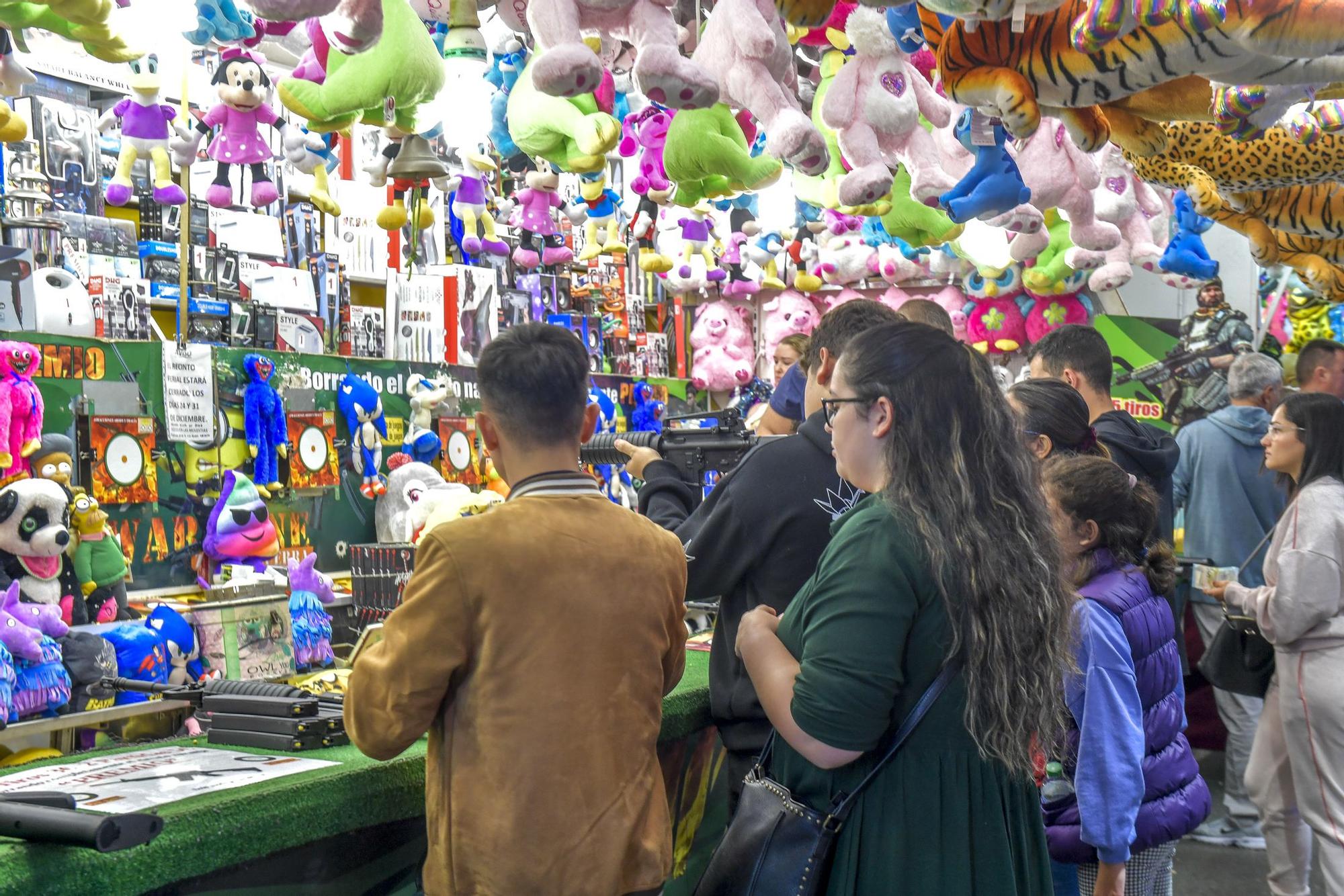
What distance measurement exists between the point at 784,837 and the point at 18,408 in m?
3.04

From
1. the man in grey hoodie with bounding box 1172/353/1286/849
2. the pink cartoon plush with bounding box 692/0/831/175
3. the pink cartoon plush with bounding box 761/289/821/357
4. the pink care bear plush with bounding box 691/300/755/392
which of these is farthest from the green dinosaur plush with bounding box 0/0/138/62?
the pink cartoon plush with bounding box 761/289/821/357

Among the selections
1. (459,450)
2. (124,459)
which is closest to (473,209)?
(459,450)

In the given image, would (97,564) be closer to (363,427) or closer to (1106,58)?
(363,427)

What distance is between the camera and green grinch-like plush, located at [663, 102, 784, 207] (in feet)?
11.2

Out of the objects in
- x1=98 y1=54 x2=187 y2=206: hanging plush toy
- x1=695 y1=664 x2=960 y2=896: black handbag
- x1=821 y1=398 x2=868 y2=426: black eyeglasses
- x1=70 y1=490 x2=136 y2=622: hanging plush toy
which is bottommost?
x1=695 y1=664 x2=960 y2=896: black handbag

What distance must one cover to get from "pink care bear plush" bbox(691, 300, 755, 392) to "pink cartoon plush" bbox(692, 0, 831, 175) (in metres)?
4.83

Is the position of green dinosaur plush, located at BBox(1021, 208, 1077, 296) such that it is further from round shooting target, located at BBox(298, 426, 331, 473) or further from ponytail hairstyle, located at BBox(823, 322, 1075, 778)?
ponytail hairstyle, located at BBox(823, 322, 1075, 778)

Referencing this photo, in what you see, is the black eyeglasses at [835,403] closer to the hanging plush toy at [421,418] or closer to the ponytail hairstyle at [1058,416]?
the ponytail hairstyle at [1058,416]

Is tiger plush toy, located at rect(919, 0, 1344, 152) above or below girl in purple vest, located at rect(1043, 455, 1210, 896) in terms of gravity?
above

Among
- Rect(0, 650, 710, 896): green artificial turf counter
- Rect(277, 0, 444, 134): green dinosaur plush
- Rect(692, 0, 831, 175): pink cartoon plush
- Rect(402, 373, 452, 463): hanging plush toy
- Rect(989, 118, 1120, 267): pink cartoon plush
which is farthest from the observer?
Rect(402, 373, 452, 463): hanging plush toy

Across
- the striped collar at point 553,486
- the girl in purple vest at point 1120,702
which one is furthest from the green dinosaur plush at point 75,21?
the girl in purple vest at point 1120,702

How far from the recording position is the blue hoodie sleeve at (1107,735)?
6.70 feet

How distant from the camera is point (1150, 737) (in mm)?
2283

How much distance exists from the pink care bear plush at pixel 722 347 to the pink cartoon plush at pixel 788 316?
163 mm
